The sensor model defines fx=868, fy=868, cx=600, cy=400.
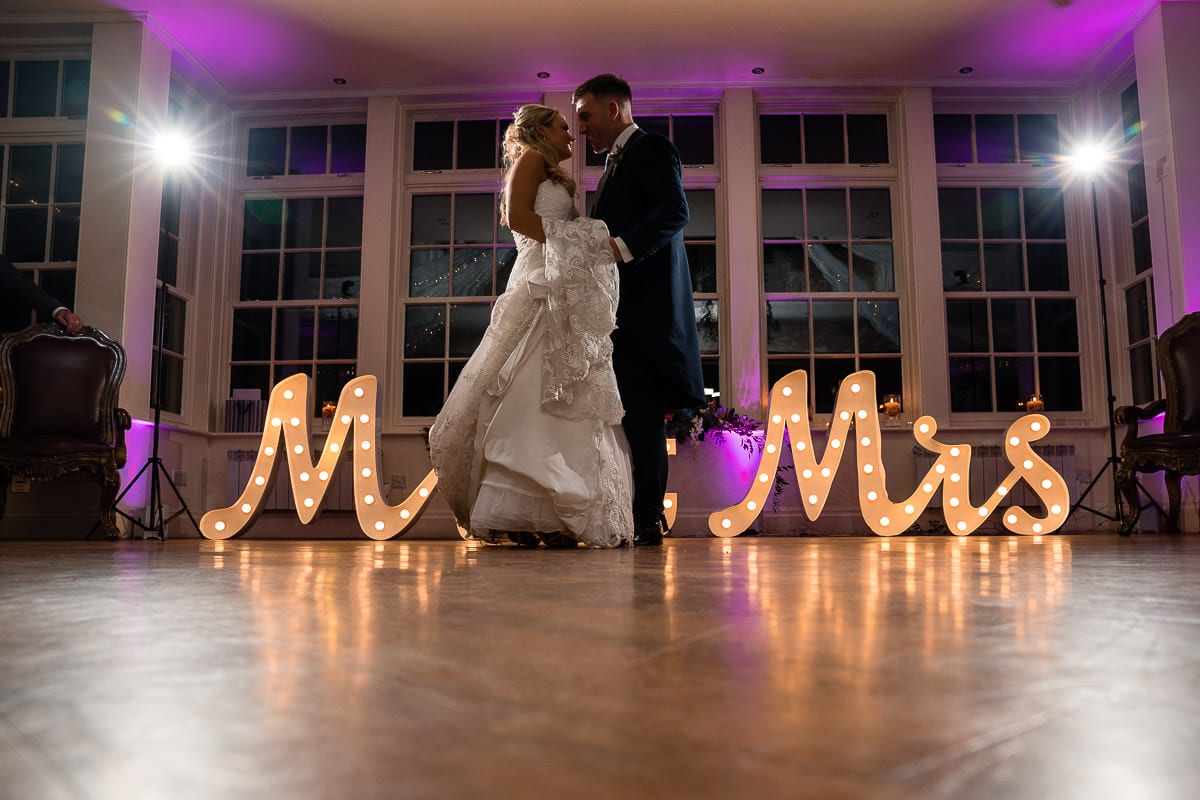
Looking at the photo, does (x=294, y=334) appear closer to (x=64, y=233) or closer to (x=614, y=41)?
(x=64, y=233)

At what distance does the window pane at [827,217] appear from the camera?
6.88 metres

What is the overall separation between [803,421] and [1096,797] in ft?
14.6

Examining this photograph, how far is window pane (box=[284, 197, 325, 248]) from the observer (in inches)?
277

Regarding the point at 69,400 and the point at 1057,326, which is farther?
the point at 1057,326

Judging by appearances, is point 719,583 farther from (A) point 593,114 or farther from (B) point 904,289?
(B) point 904,289

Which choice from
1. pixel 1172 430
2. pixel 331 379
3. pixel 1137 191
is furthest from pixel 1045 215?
pixel 331 379

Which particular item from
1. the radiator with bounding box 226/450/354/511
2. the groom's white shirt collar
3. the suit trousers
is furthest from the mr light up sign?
the radiator with bounding box 226/450/354/511

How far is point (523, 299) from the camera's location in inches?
111

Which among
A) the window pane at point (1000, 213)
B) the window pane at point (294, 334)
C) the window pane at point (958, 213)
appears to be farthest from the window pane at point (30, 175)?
the window pane at point (1000, 213)

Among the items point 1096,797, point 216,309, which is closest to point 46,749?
point 1096,797

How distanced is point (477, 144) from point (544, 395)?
4.91 metres

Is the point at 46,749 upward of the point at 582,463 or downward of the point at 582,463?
downward

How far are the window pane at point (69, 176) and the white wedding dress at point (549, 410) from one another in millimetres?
4709

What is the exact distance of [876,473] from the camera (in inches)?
176
